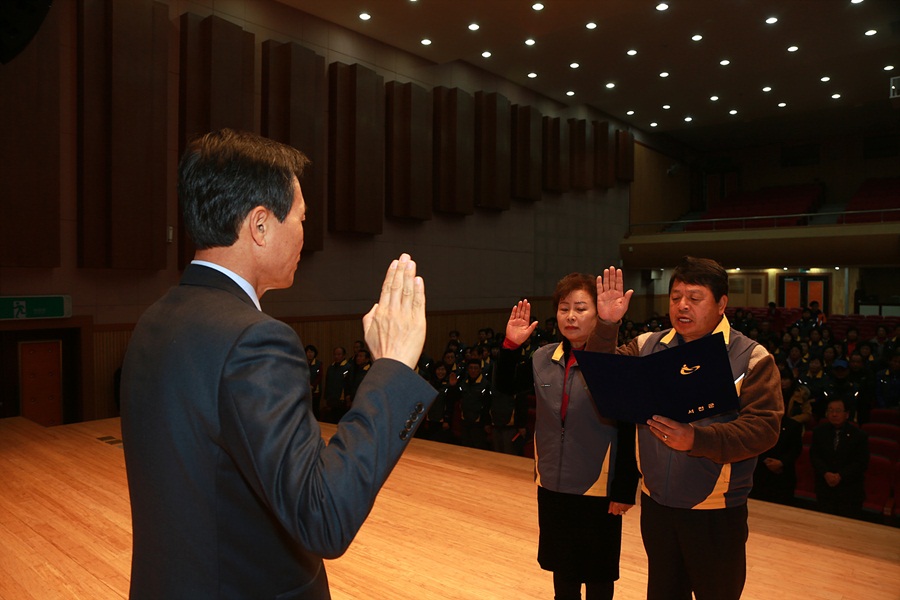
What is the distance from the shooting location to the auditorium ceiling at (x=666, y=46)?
7.93m

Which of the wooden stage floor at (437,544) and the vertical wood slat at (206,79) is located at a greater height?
the vertical wood slat at (206,79)

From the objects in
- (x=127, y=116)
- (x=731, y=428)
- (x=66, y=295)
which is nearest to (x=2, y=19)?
(x=127, y=116)

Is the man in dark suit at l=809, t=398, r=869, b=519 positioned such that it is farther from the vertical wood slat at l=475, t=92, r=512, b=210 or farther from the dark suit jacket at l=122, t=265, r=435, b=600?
the vertical wood slat at l=475, t=92, r=512, b=210

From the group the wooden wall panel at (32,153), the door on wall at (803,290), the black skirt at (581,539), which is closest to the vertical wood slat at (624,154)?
the door on wall at (803,290)

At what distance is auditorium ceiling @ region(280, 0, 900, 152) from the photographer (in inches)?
312

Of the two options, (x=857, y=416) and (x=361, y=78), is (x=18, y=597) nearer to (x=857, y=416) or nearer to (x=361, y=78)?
(x=857, y=416)

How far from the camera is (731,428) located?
1.78 meters

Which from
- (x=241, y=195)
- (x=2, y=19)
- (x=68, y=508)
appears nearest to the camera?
(x=241, y=195)

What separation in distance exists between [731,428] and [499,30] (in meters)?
8.11

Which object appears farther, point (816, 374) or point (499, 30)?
point (499, 30)

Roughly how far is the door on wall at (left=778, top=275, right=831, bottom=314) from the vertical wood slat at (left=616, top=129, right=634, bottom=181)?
671cm

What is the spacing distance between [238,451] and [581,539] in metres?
1.60

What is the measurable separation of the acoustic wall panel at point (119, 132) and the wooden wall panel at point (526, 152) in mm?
6577

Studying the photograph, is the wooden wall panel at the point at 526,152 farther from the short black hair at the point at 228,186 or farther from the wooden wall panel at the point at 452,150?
the short black hair at the point at 228,186
